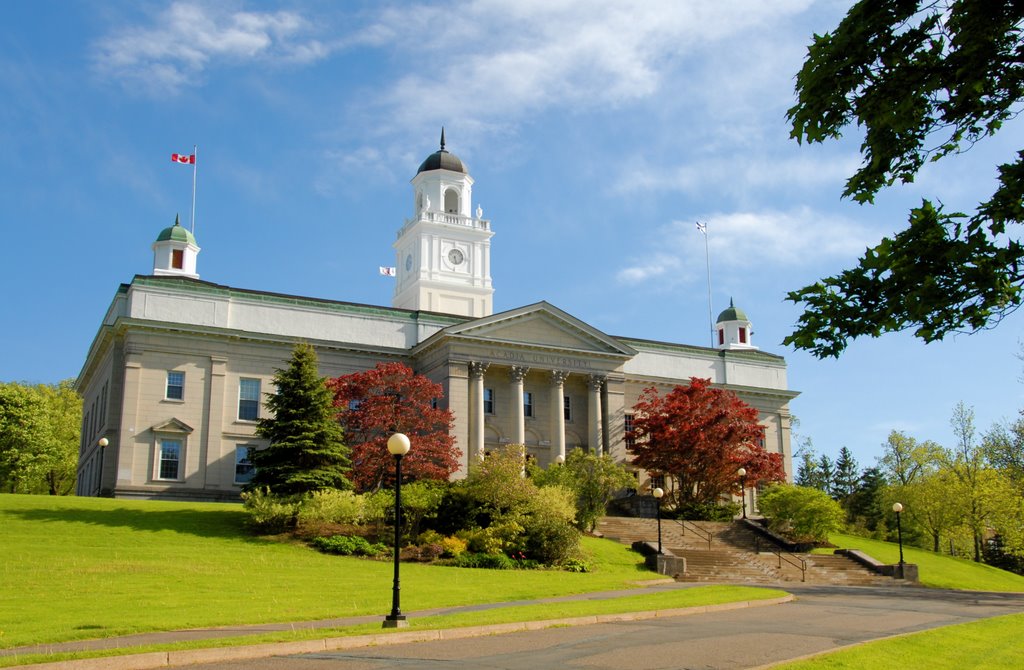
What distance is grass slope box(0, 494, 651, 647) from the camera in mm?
20203

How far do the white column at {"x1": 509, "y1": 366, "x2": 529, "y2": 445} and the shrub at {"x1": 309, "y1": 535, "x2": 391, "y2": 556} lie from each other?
20545mm

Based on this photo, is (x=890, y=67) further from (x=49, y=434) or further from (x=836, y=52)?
(x=49, y=434)

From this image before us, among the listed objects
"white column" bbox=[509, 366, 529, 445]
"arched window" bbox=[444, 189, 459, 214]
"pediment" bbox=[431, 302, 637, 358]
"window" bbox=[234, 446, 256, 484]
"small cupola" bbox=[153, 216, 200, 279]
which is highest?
"arched window" bbox=[444, 189, 459, 214]

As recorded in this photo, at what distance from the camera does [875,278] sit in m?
10.4

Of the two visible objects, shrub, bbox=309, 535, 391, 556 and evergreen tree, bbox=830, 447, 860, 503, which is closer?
shrub, bbox=309, 535, 391, 556

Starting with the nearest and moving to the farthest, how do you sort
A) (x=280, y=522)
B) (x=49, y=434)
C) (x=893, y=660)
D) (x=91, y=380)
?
1. (x=893, y=660)
2. (x=280, y=522)
3. (x=91, y=380)
4. (x=49, y=434)

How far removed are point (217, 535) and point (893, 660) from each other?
27290 millimetres

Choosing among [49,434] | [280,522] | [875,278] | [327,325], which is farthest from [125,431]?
[875,278]

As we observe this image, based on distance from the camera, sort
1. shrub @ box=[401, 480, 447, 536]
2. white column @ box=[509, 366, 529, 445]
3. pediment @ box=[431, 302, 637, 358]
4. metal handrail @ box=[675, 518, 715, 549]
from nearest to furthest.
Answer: shrub @ box=[401, 480, 447, 536], metal handrail @ box=[675, 518, 715, 549], pediment @ box=[431, 302, 637, 358], white column @ box=[509, 366, 529, 445]

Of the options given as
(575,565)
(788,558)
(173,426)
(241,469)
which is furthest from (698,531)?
(173,426)

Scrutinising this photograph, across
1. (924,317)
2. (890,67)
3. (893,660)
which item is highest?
(890,67)

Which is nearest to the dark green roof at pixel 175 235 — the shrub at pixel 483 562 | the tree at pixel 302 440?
the tree at pixel 302 440

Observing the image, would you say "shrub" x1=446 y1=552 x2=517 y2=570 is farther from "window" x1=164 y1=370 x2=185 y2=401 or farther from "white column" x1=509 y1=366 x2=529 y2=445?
"window" x1=164 y1=370 x2=185 y2=401

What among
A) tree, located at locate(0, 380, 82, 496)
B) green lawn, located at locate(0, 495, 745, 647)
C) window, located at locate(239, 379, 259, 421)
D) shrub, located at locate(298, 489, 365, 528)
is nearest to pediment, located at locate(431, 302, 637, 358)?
window, located at locate(239, 379, 259, 421)
